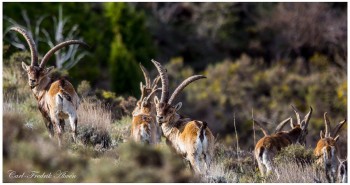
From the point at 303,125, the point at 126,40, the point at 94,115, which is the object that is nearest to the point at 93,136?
the point at 94,115

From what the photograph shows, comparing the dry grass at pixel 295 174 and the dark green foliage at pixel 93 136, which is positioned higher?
the dark green foliage at pixel 93 136

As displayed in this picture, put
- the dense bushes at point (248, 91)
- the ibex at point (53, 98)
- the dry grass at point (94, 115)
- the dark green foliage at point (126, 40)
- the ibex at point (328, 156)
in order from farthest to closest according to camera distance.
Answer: the dark green foliage at point (126, 40) < the dense bushes at point (248, 91) < the dry grass at point (94, 115) < the ibex at point (53, 98) < the ibex at point (328, 156)

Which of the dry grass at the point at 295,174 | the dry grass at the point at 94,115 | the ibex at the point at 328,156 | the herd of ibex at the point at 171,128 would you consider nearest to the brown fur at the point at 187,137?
the herd of ibex at the point at 171,128

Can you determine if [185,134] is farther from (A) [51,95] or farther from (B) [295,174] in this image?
(A) [51,95]

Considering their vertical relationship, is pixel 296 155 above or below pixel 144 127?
below

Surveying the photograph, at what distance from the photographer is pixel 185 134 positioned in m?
13.5

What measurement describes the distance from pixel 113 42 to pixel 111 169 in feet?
115

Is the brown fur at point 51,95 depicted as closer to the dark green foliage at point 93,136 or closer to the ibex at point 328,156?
the dark green foliage at point 93,136

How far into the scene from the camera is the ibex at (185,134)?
43.4 feet

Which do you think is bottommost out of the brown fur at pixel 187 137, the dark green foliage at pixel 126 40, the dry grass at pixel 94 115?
the brown fur at pixel 187 137

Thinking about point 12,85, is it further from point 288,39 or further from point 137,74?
point 288,39

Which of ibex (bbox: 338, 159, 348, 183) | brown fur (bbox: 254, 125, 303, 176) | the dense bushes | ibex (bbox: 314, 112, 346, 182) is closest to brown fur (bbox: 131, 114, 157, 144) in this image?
brown fur (bbox: 254, 125, 303, 176)

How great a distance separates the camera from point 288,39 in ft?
178

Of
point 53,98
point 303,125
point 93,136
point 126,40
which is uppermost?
point 126,40
